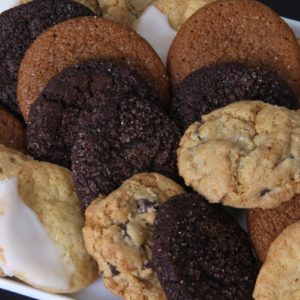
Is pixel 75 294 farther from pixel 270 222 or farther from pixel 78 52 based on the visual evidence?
pixel 78 52

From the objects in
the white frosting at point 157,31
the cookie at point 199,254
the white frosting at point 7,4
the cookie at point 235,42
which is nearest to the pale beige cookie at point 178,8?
the white frosting at point 157,31

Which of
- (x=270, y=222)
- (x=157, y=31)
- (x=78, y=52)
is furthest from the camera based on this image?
(x=157, y=31)

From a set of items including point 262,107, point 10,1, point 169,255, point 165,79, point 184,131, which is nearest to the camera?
point 169,255

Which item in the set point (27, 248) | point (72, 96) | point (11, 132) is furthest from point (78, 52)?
point (27, 248)

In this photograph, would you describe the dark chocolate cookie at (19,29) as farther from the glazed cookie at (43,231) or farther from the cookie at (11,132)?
the glazed cookie at (43,231)

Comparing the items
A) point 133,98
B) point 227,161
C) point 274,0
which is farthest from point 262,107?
point 274,0

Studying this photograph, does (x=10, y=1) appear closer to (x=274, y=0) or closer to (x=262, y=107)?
(x=262, y=107)

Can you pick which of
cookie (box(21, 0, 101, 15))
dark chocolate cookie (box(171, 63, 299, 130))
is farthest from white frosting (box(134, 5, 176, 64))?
dark chocolate cookie (box(171, 63, 299, 130))
